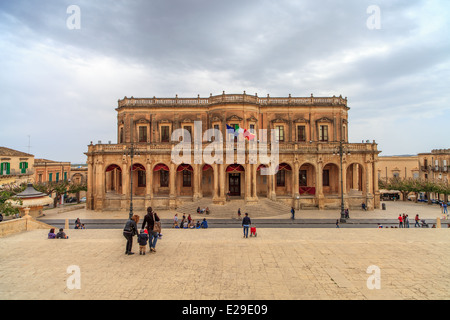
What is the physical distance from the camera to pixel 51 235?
1484 cm

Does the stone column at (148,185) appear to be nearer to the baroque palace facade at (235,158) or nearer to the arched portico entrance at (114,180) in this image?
the baroque palace facade at (235,158)

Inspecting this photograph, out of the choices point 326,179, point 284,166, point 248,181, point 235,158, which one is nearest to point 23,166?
point 235,158

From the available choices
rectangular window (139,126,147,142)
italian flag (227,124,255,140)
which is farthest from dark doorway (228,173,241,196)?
rectangular window (139,126,147,142)

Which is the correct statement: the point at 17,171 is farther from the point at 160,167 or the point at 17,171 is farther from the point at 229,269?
the point at 229,269

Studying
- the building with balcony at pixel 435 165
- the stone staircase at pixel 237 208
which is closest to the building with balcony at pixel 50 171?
the stone staircase at pixel 237 208

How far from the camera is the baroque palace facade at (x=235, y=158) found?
33.7 m

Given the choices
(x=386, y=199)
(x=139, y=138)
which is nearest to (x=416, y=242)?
(x=139, y=138)

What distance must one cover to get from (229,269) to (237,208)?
20.0 metres

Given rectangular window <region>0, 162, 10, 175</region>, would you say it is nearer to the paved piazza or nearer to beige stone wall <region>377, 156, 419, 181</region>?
the paved piazza

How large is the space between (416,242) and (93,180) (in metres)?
34.2

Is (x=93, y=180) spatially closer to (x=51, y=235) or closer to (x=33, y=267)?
(x=51, y=235)

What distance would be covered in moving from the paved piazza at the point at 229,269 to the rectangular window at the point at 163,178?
2291cm

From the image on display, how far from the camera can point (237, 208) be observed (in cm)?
3006

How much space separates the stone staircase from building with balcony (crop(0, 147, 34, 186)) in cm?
2817
